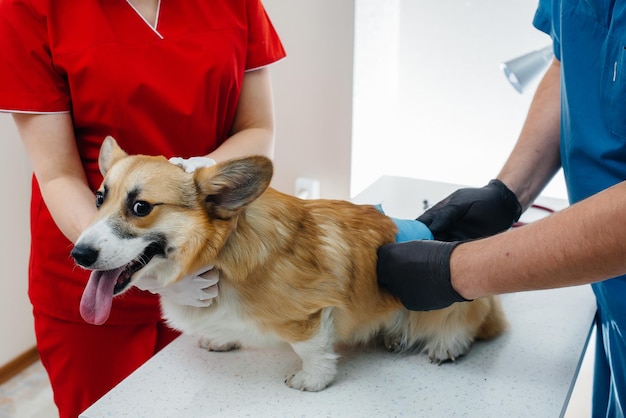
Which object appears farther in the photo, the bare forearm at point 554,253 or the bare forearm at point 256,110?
the bare forearm at point 256,110

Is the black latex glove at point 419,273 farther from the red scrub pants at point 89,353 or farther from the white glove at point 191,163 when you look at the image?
the red scrub pants at point 89,353

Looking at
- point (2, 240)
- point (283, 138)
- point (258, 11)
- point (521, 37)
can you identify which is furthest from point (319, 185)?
point (258, 11)

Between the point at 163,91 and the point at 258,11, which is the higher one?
the point at 258,11

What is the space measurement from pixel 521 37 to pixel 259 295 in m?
1.76

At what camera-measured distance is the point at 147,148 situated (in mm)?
1392

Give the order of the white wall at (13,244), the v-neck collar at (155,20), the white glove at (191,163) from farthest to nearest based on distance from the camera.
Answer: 1. the white wall at (13,244)
2. the v-neck collar at (155,20)
3. the white glove at (191,163)

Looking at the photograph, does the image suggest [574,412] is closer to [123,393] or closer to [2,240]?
[123,393]

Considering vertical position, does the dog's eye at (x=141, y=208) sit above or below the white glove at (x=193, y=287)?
above

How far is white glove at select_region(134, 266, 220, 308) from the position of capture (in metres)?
1.04

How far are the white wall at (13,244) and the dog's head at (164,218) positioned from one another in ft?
5.15

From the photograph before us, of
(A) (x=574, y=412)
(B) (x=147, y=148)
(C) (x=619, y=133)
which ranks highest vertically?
(C) (x=619, y=133)

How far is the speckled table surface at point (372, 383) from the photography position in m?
1.05

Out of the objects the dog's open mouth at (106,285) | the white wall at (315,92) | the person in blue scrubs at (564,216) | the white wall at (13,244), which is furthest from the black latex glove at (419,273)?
the white wall at (13,244)

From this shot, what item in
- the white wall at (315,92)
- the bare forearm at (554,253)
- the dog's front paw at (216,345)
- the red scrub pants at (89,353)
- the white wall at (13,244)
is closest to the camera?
the bare forearm at (554,253)
